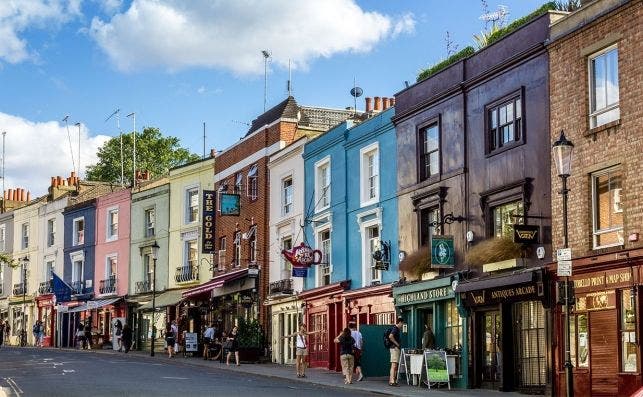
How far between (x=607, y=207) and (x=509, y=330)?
4886 millimetres

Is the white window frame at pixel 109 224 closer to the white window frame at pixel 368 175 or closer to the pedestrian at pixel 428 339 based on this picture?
the white window frame at pixel 368 175

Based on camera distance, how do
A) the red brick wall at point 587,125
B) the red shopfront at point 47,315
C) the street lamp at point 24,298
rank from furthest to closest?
the street lamp at point 24,298 → the red shopfront at point 47,315 → the red brick wall at point 587,125

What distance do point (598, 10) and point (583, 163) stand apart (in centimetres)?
350

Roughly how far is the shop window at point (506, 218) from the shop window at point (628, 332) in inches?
170

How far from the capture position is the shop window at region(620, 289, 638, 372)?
23.1 meters

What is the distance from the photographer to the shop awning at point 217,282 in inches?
1826

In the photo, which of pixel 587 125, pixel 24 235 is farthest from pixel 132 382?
pixel 24 235

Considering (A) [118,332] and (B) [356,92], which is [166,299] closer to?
(A) [118,332]

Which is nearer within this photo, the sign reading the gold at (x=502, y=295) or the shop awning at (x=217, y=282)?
the sign reading the gold at (x=502, y=295)

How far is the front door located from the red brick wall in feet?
12.1

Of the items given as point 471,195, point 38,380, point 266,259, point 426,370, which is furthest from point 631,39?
point 266,259

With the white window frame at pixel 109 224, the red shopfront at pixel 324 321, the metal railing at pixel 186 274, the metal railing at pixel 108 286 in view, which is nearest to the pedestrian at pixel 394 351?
the red shopfront at pixel 324 321

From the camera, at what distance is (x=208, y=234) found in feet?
166

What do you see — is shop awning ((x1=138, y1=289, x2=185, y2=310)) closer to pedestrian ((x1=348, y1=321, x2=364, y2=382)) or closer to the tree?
pedestrian ((x1=348, y1=321, x2=364, y2=382))
